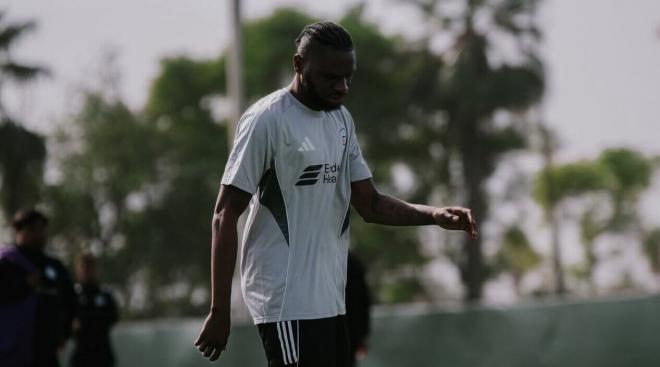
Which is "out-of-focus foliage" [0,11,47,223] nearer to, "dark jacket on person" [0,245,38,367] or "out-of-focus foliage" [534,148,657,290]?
"dark jacket on person" [0,245,38,367]

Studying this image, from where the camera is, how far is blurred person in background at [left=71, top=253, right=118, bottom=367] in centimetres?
1100

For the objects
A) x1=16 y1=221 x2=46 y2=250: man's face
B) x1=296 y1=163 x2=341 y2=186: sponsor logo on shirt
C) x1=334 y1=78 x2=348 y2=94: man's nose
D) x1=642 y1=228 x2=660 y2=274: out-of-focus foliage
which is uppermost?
x1=334 y1=78 x2=348 y2=94: man's nose

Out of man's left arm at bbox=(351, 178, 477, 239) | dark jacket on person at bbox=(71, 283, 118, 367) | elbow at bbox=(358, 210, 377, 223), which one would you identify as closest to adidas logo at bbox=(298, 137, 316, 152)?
man's left arm at bbox=(351, 178, 477, 239)

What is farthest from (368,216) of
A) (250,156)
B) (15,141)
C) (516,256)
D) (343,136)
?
(516,256)

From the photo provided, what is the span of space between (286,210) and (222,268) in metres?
0.34

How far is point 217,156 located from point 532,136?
12.7 meters

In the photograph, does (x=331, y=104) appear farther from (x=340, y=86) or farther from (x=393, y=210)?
(x=393, y=210)

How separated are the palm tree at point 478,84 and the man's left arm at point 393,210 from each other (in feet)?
103

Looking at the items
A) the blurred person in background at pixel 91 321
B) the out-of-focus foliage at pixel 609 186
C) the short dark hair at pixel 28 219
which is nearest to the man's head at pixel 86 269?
the blurred person in background at pixel 91 321

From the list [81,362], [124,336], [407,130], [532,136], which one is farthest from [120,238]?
[81,362]

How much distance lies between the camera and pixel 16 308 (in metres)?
7.46

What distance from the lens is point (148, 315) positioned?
148 feet

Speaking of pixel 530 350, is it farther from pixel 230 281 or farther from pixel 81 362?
pixel 230 281

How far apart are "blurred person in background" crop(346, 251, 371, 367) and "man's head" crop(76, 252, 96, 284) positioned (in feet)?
9.23
